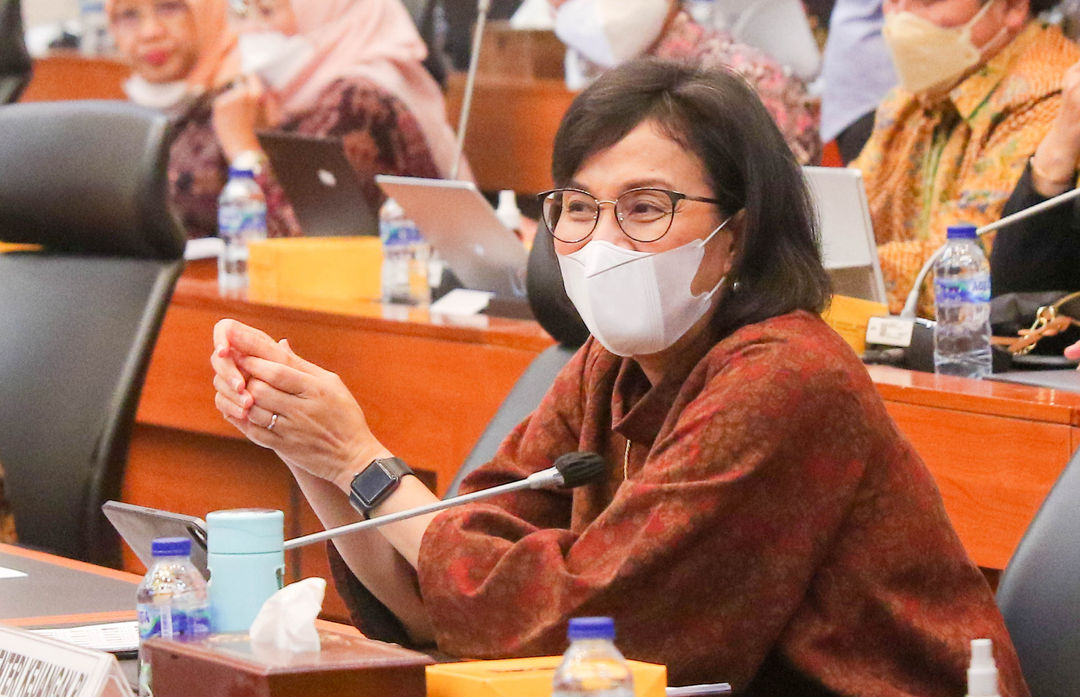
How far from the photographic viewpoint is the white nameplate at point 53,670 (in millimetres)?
987

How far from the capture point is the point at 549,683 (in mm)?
994

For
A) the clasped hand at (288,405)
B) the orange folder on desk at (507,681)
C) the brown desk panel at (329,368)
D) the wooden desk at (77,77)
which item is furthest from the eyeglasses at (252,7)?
the orange folder on desk at (507,681)

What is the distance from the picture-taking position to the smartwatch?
139cm

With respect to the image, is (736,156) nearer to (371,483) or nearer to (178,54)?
(371,483)

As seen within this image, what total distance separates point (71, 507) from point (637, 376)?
0.97 metres

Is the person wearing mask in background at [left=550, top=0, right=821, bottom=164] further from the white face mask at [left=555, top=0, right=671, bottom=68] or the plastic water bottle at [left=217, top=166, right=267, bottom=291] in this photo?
the plastic water bottle at [left=217, top=166, right=267, bottom=291]

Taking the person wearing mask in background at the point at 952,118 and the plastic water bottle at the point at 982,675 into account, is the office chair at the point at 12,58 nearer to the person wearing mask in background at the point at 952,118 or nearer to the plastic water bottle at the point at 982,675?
the person wearing mask in background at the point at 952,118

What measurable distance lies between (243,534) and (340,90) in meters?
3.15

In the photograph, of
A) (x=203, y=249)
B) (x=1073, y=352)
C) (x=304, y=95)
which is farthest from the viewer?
(x=304, y=95)

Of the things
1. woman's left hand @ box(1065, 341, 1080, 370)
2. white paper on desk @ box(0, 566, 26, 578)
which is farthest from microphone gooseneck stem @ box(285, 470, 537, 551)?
woman's left hand @ box(1065, 341, 1080, 370)

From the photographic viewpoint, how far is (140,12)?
14.3 feet

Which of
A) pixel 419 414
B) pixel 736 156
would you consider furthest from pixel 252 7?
pixel 736 156

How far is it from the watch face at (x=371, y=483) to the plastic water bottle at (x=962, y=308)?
3.11ft

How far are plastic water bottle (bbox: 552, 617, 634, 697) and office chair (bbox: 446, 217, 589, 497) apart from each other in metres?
0.91
